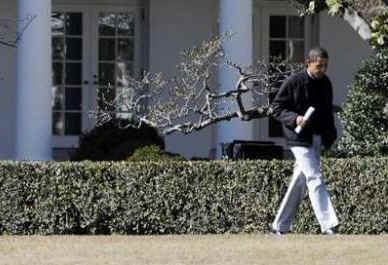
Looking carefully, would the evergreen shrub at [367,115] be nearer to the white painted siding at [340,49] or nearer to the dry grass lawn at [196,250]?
the dry grass lawn at [196,250]

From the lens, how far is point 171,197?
37.0 ft

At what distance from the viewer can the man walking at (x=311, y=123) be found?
33.0 feet

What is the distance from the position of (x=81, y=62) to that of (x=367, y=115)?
6.30 meters

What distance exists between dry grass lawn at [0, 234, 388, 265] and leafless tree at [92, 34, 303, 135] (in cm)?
208

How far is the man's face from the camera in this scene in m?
10.0

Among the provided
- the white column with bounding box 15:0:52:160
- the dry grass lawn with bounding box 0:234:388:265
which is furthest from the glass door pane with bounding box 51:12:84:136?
the dry grass lawn with bounding box 0:234:388:265

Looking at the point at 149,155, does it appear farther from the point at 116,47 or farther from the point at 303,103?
the point at 116,47

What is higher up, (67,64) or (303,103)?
(67,64)

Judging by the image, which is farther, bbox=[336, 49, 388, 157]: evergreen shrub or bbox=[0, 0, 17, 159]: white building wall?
bbox=[0, 0, 17, 159]: white building wall

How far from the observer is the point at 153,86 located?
16844 mm

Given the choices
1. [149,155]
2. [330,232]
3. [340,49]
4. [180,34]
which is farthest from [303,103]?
[340,49]

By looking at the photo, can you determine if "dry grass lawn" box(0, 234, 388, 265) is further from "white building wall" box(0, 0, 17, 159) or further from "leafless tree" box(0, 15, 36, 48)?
"white building wall" box(0, 0, 17, 159)

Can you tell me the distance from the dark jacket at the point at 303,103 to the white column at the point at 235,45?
17.7ft

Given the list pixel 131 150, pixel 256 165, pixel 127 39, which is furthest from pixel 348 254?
pixel 127 39
